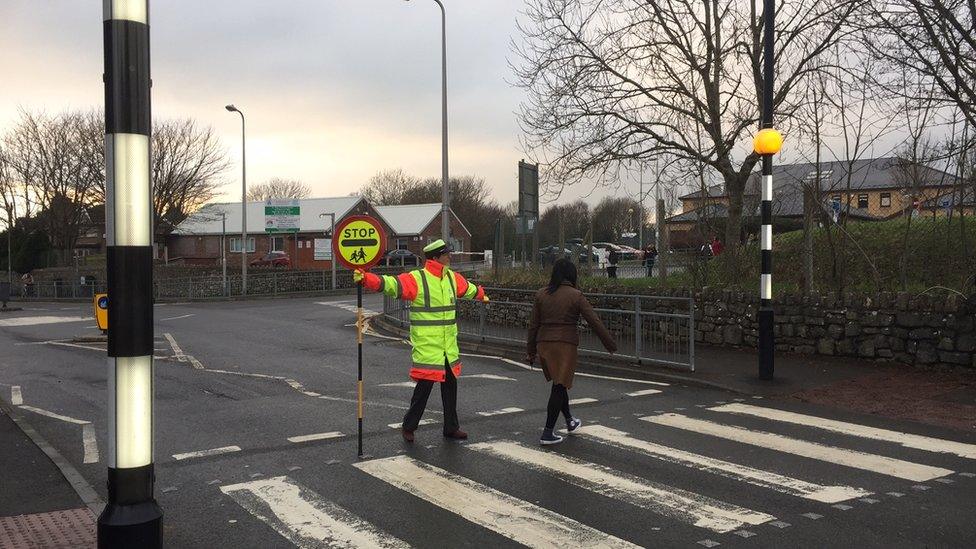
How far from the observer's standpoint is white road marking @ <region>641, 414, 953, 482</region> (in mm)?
6172

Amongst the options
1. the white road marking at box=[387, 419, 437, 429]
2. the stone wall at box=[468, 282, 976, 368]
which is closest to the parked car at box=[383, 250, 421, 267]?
the stone wall at box=[468, 282, 976, 368]

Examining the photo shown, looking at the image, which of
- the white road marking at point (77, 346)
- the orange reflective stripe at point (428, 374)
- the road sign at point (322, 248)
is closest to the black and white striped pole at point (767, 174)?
the orange reflective stripe at point (428, 374)

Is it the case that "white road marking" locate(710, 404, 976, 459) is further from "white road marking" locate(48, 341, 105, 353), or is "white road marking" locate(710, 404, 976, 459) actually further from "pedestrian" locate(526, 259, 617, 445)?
"white road marking" locate(48, 341, 105, 353)

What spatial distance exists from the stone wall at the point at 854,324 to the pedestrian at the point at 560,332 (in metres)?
6.20

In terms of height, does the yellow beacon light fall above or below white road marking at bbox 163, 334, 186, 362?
above

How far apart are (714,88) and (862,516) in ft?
51.8

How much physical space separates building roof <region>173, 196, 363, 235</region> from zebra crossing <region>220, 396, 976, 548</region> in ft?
187

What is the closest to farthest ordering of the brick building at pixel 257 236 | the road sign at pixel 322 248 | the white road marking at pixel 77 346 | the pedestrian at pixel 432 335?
the pedestrian at pixel 432 335, the white road marking at pixel 77 346, the road sign at pixel 322 248, the brick building at pixel 257 236

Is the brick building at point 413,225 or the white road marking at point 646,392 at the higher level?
the brick building at point 413,225

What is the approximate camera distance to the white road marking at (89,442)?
711 cm

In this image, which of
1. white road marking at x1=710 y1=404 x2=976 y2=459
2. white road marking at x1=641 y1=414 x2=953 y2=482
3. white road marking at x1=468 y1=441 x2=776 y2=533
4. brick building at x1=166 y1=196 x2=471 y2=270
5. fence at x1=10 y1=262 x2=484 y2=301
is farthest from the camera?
brick building at x1=166 y1=196 x2=471 y2=270

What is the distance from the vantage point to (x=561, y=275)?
7434 millimetres

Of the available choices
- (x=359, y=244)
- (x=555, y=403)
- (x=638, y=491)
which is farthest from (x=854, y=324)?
(x=359, y=244)

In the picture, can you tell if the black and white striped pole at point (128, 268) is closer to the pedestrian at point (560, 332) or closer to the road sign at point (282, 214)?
the pedestrian at point (560, 332)
